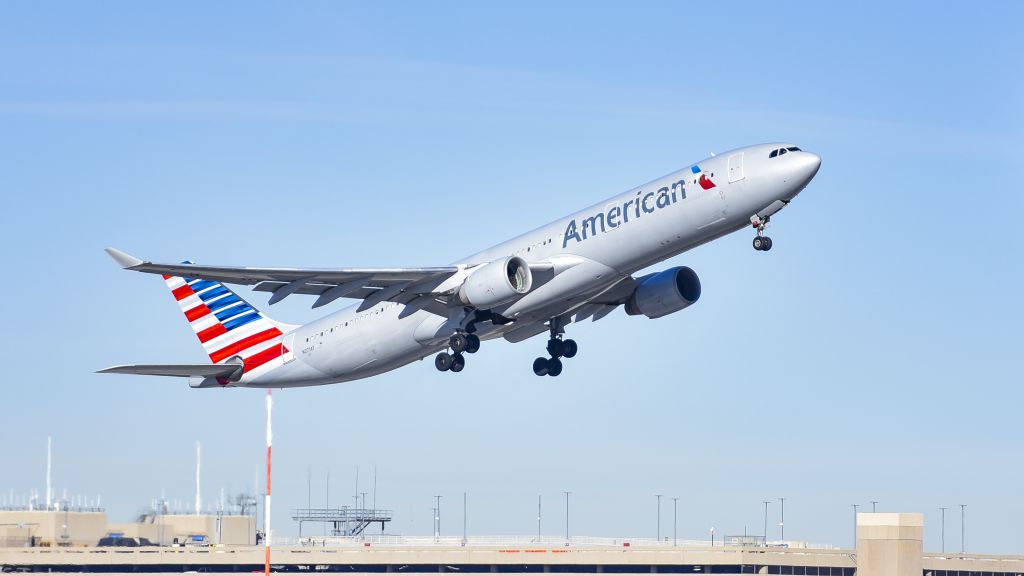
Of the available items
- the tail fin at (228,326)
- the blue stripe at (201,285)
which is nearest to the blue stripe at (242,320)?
the tail fin at (228,326)

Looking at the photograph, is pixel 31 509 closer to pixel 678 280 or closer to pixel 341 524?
pixel 341 524

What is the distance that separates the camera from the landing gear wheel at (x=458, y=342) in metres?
55.7

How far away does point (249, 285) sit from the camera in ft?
181

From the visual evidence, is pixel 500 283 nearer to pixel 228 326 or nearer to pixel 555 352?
pixel 555 352

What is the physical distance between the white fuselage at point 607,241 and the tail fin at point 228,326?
199 inches

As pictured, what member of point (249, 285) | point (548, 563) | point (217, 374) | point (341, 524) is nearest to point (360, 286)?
point (249, 285)

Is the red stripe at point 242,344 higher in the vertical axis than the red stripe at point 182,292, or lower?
lower

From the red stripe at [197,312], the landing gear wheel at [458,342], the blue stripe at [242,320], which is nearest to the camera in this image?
the landing gear wheel at [458,342]

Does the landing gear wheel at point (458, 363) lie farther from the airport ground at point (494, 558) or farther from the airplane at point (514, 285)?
the airport ground at point (494, 558)

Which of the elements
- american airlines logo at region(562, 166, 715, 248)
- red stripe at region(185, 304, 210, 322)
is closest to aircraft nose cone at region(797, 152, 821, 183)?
american airlines logo at region(562, 166, 715, 248)

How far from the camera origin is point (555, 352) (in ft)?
201

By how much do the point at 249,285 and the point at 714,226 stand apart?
54.1 ft

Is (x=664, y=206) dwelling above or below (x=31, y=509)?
above

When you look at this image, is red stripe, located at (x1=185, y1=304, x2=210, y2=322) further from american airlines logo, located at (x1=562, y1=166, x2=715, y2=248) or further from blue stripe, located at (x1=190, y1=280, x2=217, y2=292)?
american airlines logo, located at (x1=562, y1=166, x2=715, y2=248)
